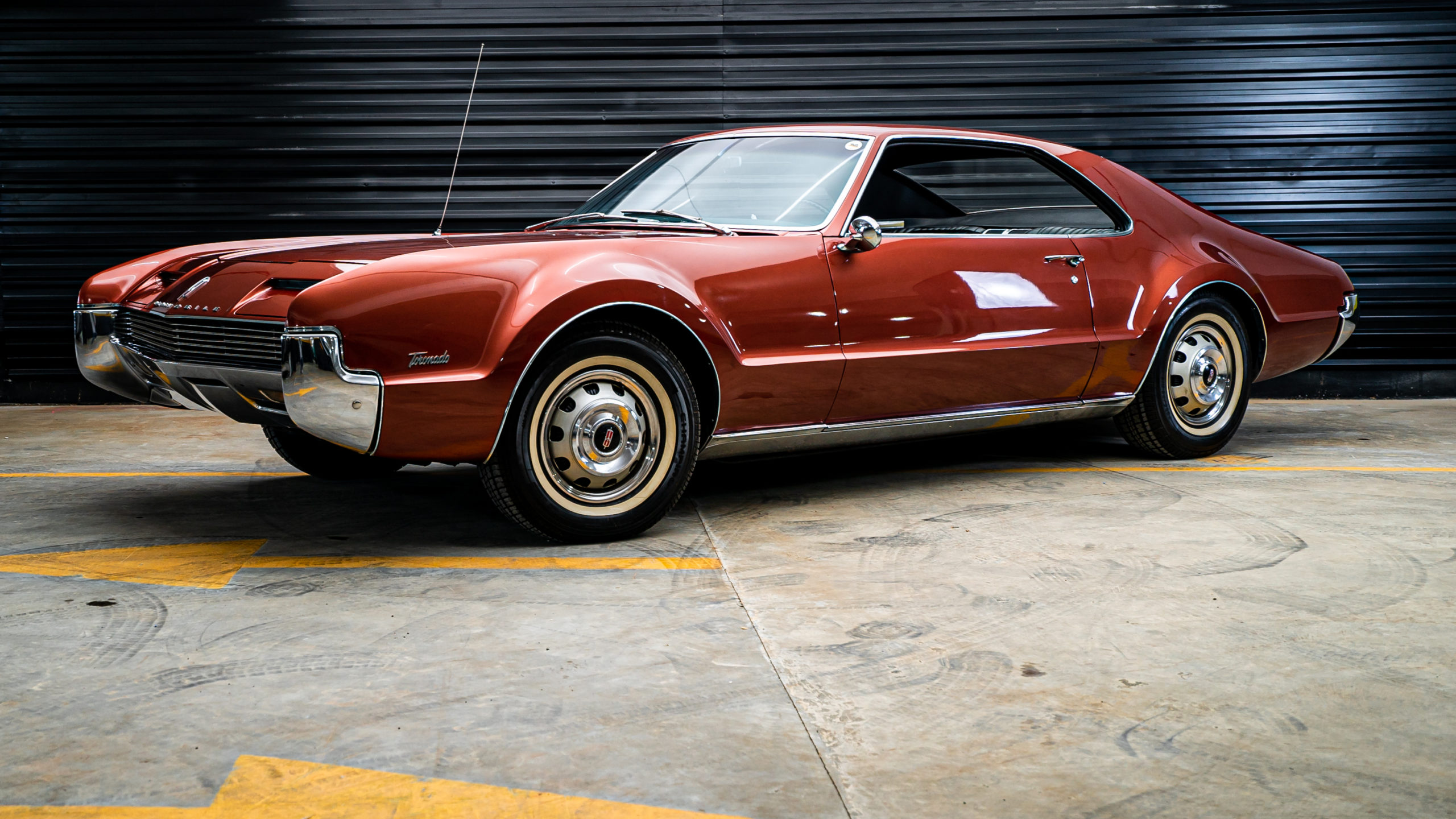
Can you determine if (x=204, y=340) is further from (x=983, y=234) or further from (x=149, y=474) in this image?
(x=983, y=234)

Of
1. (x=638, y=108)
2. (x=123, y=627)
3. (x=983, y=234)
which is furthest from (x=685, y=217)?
(x=638, y=108)

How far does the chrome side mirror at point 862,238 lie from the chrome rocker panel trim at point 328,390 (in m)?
1.69

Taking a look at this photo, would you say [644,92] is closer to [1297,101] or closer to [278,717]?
[1297,101]

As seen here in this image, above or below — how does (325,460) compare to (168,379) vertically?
below

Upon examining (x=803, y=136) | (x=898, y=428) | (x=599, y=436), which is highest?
(x=803, y=136)

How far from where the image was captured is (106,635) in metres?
2.94

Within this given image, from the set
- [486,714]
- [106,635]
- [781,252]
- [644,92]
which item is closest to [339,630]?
[106,635]

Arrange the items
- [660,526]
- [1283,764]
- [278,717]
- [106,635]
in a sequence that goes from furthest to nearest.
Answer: [660,526] < [106,635] < [278,717] < [1283,764]

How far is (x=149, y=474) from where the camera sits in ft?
17.3

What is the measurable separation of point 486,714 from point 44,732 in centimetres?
82

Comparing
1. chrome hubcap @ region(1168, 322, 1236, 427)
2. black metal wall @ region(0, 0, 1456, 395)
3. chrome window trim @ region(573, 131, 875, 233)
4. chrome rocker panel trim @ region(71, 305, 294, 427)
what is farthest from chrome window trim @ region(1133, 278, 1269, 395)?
chrome rocker panel trim @ region(71, 305, 294, 427)

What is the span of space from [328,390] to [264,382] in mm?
339

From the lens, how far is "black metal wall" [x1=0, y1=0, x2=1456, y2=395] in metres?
7.80

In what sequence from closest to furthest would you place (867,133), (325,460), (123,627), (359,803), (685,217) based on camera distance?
(359,803) < (123,627) < (685,217) < (867,133) < (325,460)
